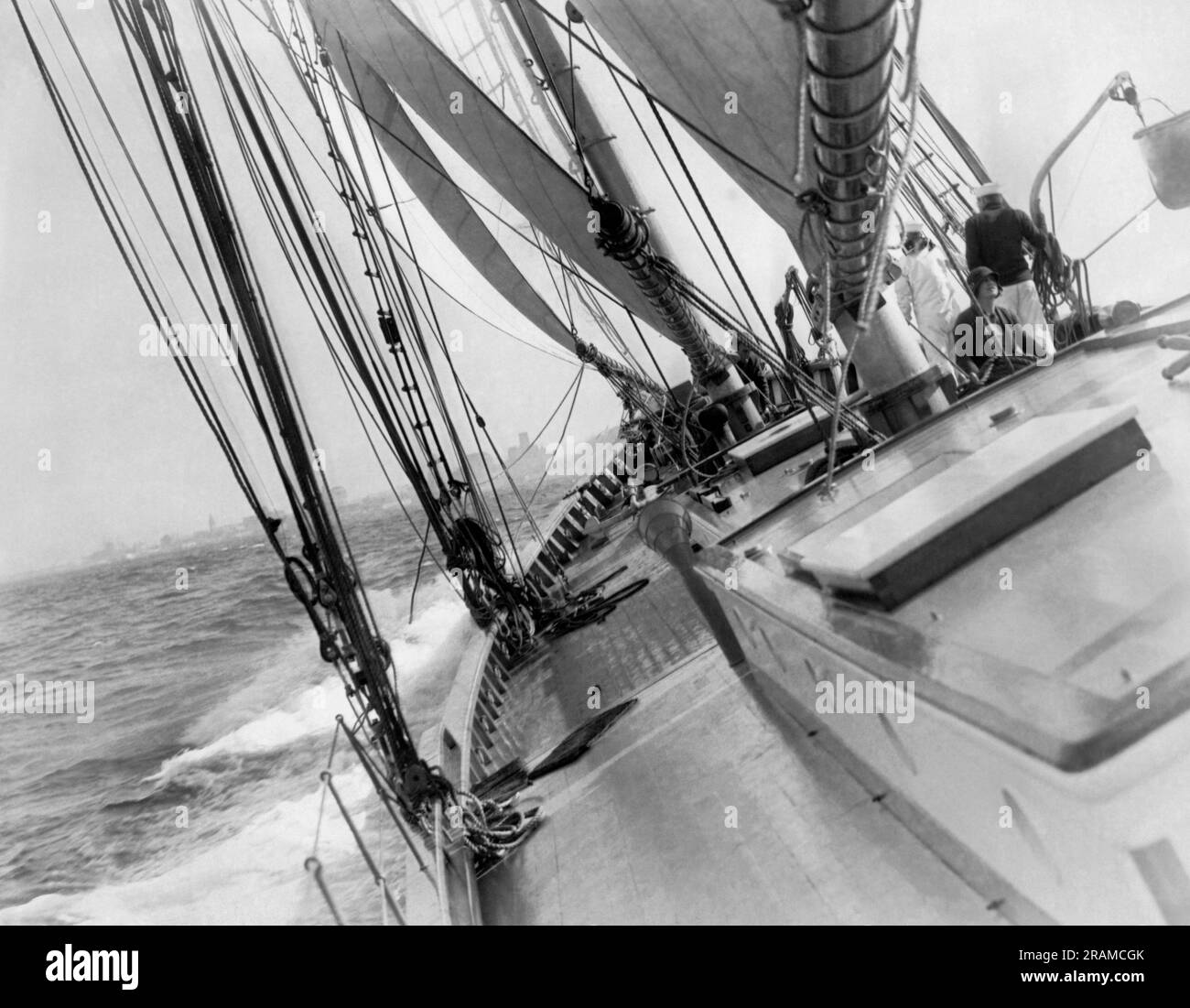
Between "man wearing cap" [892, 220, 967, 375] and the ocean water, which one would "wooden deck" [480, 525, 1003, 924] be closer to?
the ocean water

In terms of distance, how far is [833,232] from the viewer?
3633 millimetres

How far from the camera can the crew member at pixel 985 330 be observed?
5039 mm

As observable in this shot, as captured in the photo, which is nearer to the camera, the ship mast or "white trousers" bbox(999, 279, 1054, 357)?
the ship mast

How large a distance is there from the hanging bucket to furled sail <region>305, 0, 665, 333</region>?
5257 millimetres

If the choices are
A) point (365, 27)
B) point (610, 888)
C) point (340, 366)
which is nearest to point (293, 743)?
point (340, 366)

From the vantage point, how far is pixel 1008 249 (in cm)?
535

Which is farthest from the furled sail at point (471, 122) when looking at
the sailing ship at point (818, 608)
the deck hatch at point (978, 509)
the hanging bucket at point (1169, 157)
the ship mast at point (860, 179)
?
the deck hatch at point (978, 509)

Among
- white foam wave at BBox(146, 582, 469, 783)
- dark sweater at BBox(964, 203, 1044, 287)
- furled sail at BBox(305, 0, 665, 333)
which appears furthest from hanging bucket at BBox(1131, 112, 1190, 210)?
white foam wave at BBox(146, 582, 469, 783)

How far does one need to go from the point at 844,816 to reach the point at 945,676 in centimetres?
149

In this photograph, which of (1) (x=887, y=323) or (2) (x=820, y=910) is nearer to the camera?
(2) (x=820, y=910)

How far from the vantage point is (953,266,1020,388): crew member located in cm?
504

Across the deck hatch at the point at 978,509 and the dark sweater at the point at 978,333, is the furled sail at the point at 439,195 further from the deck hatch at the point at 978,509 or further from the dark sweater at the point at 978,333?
the deck hatch at the point at 978,509

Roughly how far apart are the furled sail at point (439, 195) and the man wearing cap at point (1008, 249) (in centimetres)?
820
